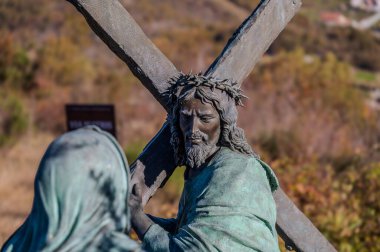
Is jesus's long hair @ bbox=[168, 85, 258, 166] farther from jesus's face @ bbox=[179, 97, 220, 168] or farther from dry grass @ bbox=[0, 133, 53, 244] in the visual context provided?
dry grass @ bbox=[0, 133, 53, 244]

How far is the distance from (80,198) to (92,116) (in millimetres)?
3637

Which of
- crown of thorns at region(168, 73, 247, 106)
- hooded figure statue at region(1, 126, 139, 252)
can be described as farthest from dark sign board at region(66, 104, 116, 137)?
hooded figure statue at region(1, 126, 139, 252)

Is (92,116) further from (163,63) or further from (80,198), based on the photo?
(80,198)

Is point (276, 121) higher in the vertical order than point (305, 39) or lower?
lower

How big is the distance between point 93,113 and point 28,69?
31.7ft

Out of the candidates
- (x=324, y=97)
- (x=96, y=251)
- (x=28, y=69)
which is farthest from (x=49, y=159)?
(x=28, y=69)

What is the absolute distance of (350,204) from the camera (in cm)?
686

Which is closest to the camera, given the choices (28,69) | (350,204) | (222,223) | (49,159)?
(49,159)

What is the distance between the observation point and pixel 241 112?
36.9 ft

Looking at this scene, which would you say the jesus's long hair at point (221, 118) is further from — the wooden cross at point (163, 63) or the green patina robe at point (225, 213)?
the wooden cross at point (163, 63)

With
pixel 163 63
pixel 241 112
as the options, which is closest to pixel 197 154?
pixel 163 63

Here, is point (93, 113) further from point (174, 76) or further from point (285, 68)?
point (285, 68)

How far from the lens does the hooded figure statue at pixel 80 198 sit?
2.19m

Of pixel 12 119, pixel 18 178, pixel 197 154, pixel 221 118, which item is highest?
pixel 221 118
